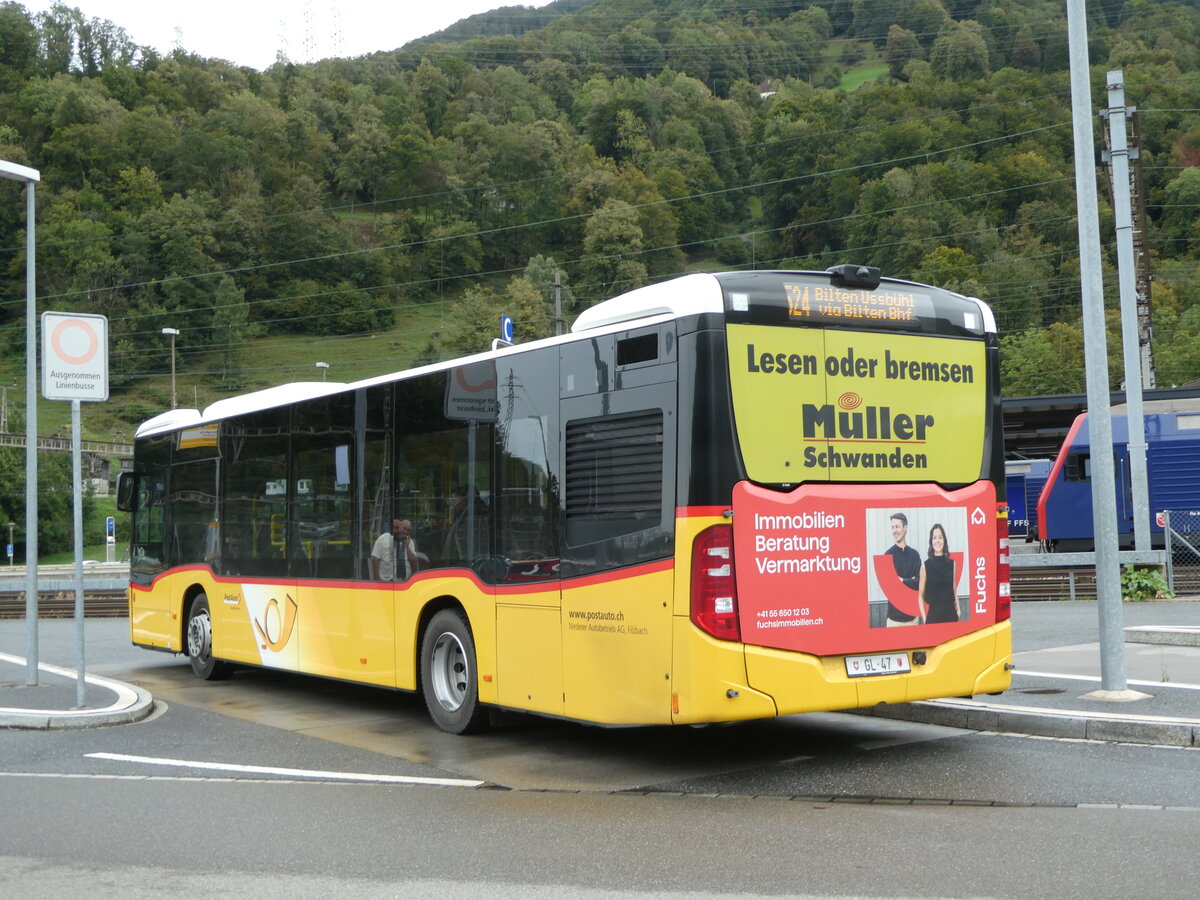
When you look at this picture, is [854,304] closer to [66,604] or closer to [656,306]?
[656,306]

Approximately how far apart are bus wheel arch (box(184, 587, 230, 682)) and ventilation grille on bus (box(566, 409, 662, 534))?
7.28 meters

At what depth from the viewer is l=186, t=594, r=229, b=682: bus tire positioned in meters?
14.8

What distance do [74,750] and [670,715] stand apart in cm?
497

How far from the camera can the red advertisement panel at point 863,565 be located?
323 inches

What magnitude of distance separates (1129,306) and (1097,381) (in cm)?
1090

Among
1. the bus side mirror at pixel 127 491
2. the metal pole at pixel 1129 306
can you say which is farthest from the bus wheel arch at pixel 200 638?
the metal pole at pixel 1129 306

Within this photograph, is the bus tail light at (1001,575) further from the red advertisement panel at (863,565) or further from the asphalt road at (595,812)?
the asphalt road at (595,812)

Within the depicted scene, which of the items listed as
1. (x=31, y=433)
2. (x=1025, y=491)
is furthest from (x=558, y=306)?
(x=31, y=433)

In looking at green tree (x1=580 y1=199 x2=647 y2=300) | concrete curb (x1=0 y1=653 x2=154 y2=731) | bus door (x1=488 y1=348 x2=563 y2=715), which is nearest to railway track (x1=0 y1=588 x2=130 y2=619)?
concrete curb (x1=0 y1=653 x2=154 y2=731)

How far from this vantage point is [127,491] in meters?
16.9

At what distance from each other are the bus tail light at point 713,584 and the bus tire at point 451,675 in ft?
8.51

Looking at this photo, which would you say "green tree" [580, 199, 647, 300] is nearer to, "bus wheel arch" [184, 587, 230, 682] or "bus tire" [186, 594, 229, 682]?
"bus wheel arch" [184, 587, 230, 682]

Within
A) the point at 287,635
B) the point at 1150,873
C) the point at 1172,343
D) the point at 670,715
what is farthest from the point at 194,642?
the point at 1172,343

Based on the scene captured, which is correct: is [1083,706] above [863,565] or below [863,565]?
below
